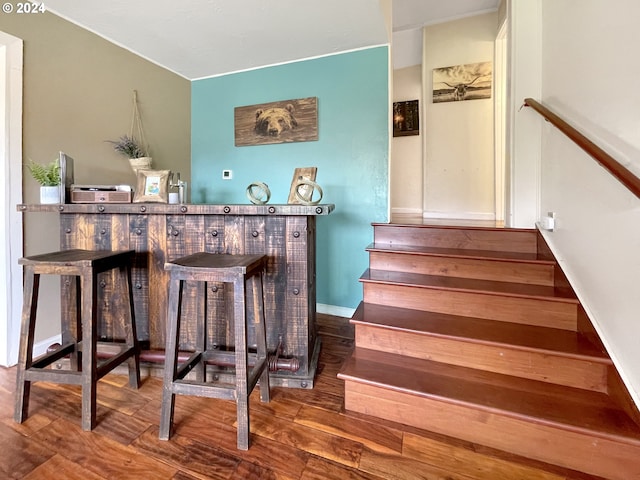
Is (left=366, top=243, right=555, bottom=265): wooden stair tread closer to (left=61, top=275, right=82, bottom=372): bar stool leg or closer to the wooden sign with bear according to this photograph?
the wooden sign with bear

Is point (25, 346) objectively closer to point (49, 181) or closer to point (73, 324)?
point (73, 324)

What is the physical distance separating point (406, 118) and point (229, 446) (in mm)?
4197

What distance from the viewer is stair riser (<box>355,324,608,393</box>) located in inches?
48.4

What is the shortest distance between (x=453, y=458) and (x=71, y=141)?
3.03 metres

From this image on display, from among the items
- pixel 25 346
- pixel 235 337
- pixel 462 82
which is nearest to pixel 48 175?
pixel 25 346

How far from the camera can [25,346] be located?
1311 mm

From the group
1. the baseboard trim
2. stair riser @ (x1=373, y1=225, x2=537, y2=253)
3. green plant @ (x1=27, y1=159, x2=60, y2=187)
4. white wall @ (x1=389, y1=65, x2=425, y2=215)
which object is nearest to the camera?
green plant @ (x1=27, y1=159, x2=60, y2=187)

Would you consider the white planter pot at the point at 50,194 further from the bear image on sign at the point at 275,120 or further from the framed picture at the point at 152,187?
the bear image on sign at the point at 275,120

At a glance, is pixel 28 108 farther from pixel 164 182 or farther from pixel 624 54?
pixel 624 54

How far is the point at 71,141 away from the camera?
2.07 metres

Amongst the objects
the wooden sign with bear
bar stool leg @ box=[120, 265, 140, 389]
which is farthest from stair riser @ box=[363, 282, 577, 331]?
the wooden sign with bear

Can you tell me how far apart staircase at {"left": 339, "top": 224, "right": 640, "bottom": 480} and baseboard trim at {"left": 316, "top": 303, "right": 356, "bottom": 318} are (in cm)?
88

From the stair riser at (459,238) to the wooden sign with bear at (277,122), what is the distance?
4.03 ft

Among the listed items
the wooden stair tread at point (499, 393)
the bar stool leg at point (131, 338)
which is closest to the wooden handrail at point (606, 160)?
the wooden stair tread at point (499, 393)
